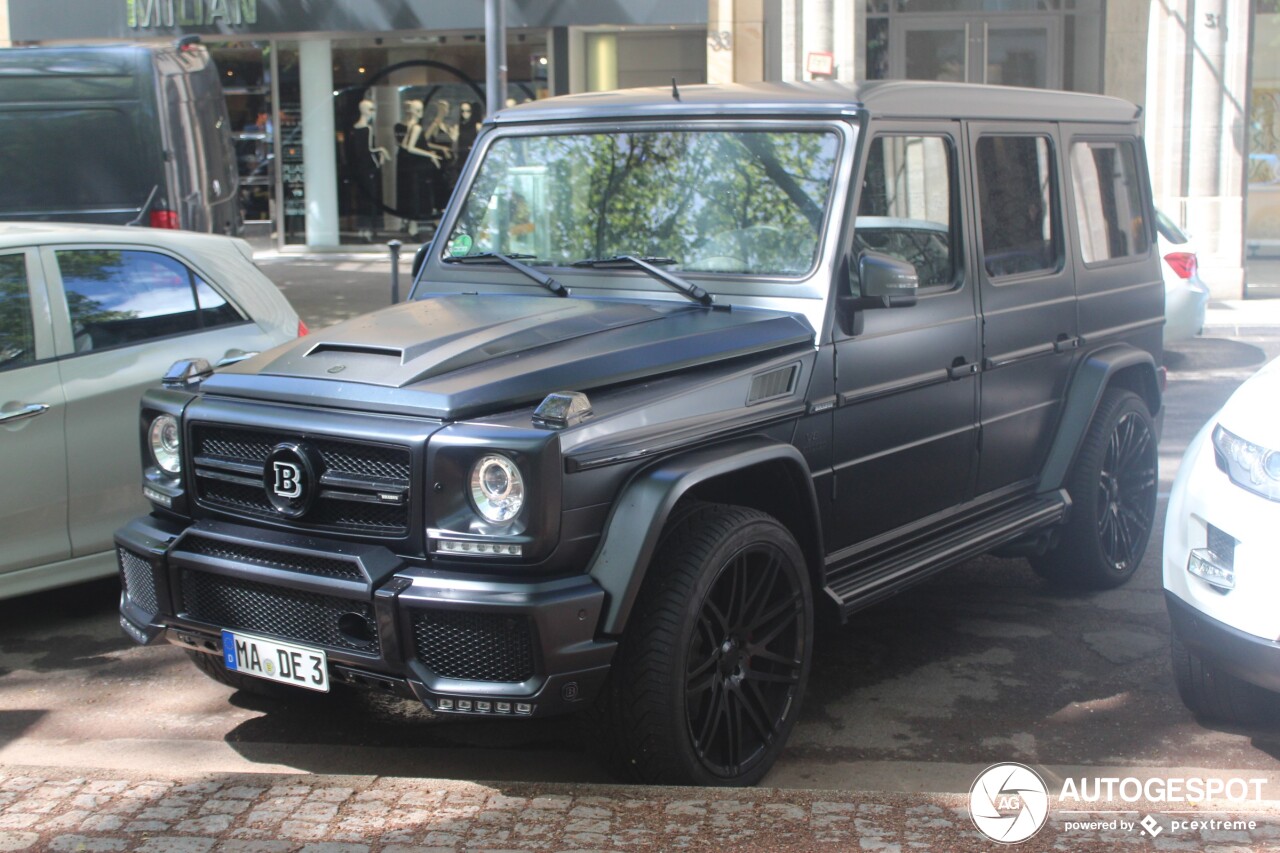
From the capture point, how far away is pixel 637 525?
12.2 feet

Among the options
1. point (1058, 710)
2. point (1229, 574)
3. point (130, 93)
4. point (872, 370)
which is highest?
point (130, 93)

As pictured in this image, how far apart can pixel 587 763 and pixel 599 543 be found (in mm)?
1004

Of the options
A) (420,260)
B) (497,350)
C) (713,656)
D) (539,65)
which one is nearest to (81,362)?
(420,260)

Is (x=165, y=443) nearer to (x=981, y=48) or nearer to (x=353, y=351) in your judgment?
(x=353, y=351)

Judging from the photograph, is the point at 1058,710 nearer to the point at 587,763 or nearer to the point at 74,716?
the point at 587,763

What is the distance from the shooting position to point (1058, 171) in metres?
5.93

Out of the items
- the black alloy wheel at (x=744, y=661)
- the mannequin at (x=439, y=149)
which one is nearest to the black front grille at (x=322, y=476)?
the black alloy wheel at (x=744, y=661)

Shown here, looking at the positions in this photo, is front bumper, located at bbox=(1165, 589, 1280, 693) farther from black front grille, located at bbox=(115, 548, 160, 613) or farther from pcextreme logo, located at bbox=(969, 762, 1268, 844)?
black front grille, located at bbox=(115, 548, 160, 613)

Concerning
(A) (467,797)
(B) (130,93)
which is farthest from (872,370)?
(B) (130,93)

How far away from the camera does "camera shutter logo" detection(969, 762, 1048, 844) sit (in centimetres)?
341

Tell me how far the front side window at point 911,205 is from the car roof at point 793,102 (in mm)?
130

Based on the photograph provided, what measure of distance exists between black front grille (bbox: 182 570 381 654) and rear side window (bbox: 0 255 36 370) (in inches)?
78.3

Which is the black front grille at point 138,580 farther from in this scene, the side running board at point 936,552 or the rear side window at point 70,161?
the rear side window at point 70,161

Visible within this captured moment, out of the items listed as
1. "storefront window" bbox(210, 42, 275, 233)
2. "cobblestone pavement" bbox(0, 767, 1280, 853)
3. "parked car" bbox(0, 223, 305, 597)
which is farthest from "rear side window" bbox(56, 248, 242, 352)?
"storefront window" bbox(210, 42, 275, 233)
